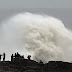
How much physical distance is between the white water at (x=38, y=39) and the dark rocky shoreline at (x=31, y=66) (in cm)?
2197

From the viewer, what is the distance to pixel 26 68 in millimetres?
33438

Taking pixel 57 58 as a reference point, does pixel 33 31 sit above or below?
above

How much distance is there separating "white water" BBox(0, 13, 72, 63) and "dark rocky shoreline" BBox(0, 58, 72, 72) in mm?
21970

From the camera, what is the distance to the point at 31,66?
34094 mm

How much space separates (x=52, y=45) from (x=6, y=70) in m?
34.3

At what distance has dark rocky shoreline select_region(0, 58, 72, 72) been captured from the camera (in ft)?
102

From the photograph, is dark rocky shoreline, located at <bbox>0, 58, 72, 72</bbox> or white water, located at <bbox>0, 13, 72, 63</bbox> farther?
white water, located at <bbox>0, 13, 72, 63</bbox>

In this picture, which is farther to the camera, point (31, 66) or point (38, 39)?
point (38, 39)

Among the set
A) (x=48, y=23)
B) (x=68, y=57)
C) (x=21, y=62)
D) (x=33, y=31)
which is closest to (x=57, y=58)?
(x=68, y=57)

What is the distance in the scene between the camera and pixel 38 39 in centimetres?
6500

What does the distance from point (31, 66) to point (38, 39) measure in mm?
31011

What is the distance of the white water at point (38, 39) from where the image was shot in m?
61.1

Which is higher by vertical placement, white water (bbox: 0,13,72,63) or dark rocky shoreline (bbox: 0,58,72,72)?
white water (bbox: 0,13,72,63)

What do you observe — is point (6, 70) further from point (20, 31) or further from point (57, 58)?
point (20, 31)
